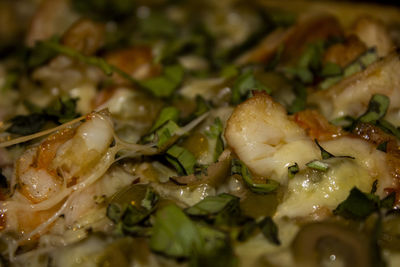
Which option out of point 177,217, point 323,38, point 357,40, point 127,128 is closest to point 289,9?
point 323,38

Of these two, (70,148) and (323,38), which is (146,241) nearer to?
(70,148)

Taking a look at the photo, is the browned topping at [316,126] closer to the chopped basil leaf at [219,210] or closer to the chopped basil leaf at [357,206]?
the chopped basil leaf at [357,206]

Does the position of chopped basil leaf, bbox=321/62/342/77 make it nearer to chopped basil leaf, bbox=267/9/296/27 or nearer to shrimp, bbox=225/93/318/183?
shrimp, bbox=225/93/318/183

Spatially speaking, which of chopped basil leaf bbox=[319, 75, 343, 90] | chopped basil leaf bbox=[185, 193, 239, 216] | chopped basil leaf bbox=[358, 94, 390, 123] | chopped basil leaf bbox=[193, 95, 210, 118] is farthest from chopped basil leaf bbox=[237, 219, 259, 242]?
chopped basil leaf bbox=[319, 75, 343, 90]

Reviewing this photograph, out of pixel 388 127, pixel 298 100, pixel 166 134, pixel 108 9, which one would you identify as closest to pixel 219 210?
pixel 166 134

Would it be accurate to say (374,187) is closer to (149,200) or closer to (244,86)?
(244,86)

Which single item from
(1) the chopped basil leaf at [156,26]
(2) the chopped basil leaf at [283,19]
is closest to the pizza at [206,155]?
(2) the chopped basil leaf at [283,19]
